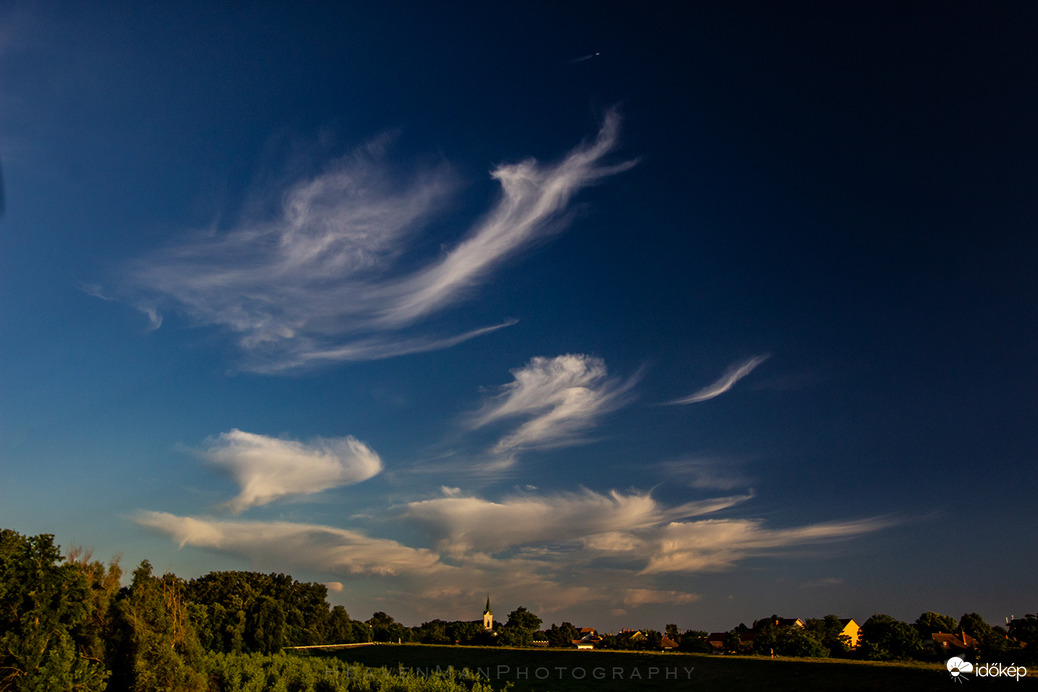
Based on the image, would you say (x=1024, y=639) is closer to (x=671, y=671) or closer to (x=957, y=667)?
(x=671, y=671)

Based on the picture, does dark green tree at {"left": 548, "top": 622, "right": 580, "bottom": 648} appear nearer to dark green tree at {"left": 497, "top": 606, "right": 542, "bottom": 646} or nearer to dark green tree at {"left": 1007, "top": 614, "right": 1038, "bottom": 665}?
dark green tree at {"left": 497, "top": 606, "right": 542, "bottom": 646}

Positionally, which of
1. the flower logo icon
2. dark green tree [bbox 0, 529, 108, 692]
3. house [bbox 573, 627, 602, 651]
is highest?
dark green tree [bbox 0, 529, 108, 692]

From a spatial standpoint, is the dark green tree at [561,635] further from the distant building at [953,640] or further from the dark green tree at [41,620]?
the dark green tree at [41,620]

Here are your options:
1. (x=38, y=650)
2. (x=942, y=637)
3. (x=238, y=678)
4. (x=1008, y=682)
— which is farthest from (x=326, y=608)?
(x=1008, y=682)

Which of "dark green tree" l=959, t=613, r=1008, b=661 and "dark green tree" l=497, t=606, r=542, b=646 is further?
"dark green tree" l=497, t=606, r=542, b=646

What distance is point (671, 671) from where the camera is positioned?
61.7 meters

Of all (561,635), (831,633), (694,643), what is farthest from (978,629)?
(561,635)

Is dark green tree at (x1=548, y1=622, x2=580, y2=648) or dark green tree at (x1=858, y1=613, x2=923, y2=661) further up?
dark green tree at (x1=858, y1=613, x2=923, y2=661)

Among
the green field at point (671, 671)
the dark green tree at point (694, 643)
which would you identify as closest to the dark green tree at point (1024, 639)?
the green field at point (671, 671)

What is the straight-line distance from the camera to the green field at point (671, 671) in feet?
136

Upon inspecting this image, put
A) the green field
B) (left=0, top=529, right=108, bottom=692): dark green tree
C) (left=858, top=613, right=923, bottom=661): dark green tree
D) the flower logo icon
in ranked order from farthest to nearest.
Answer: (left=858, top=613, right=923, bottom=661): dark green tree
the green field
the flower logo icon
(left=0, top=529, right=108, bottom=692): dark green tree

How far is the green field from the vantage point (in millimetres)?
41438

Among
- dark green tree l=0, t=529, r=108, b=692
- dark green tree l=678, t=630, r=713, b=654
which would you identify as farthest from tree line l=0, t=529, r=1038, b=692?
dark green tree l=678, t=630, r=713, b=654

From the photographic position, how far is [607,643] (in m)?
120
